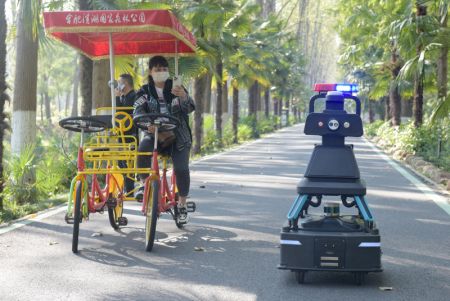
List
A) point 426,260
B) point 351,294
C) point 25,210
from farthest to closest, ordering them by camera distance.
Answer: point 25,210
point 426,260
point 351,294

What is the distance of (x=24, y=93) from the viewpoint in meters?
14.0

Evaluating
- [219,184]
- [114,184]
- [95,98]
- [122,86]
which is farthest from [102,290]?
[95,98]

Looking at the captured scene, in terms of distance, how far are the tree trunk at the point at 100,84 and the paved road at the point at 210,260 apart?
562 centimetres

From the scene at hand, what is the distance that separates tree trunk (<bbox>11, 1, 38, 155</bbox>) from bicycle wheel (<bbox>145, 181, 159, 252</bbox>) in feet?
21.4

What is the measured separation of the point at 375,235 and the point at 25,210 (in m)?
6.01

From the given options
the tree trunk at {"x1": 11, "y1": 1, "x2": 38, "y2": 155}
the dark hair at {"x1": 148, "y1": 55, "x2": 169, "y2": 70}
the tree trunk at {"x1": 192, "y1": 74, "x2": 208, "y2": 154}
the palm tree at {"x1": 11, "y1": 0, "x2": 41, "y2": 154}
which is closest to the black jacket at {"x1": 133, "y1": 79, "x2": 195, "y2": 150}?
the dark hair at {"x1": 148, "y1": 55, "x2": 169, "y2": 70}

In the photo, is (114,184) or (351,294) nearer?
(351,294)

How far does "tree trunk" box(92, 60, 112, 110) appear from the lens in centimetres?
1652

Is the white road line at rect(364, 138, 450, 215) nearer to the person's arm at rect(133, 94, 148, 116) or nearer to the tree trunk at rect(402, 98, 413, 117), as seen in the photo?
the person's arm at rect(133, 94, 148, 116)

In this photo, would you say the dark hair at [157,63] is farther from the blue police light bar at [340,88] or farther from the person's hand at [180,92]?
the blue police light bar at [340,88]

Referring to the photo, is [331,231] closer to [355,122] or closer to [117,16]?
[355,122]

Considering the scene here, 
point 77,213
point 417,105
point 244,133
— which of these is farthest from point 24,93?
point 244,133

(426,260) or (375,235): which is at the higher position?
(375,235)

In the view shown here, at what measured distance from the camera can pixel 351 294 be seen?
228 inches
